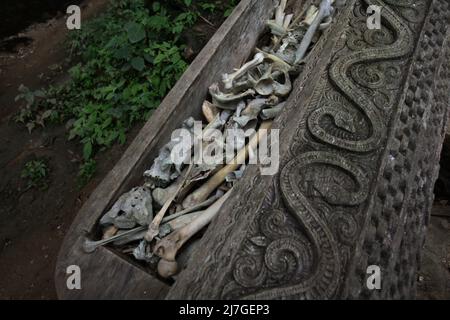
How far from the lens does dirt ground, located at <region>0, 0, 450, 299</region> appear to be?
113 inches

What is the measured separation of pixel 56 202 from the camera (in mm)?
3346

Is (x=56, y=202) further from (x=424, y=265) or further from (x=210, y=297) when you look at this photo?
(x=424, y=265)

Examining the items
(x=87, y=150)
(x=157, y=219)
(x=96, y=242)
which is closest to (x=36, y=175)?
(x=87, y=150)

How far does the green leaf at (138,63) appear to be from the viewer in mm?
3609

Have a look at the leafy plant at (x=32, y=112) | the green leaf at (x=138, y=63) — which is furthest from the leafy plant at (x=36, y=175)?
the green leaf at (x=138, y=63)

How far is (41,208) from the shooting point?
10.9 ft

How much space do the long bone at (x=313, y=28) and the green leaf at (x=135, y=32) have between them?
66.9 inches

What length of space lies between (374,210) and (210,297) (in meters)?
0.90

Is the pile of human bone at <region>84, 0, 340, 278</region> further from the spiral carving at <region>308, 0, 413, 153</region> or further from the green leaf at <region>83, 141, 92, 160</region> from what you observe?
the green leaf at <region>83, 141, 92, 160</region>

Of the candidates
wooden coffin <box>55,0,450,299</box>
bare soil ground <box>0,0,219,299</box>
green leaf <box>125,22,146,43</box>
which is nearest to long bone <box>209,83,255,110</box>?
wooden coffin <box>55,0,450,299</box>

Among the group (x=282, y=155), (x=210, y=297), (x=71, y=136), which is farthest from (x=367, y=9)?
(x=71, y=136)

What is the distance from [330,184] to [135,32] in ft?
9.01

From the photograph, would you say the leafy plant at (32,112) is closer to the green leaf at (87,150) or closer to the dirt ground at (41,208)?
the dirt ground at (41,208)

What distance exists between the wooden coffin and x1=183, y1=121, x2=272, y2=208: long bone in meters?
0.28
